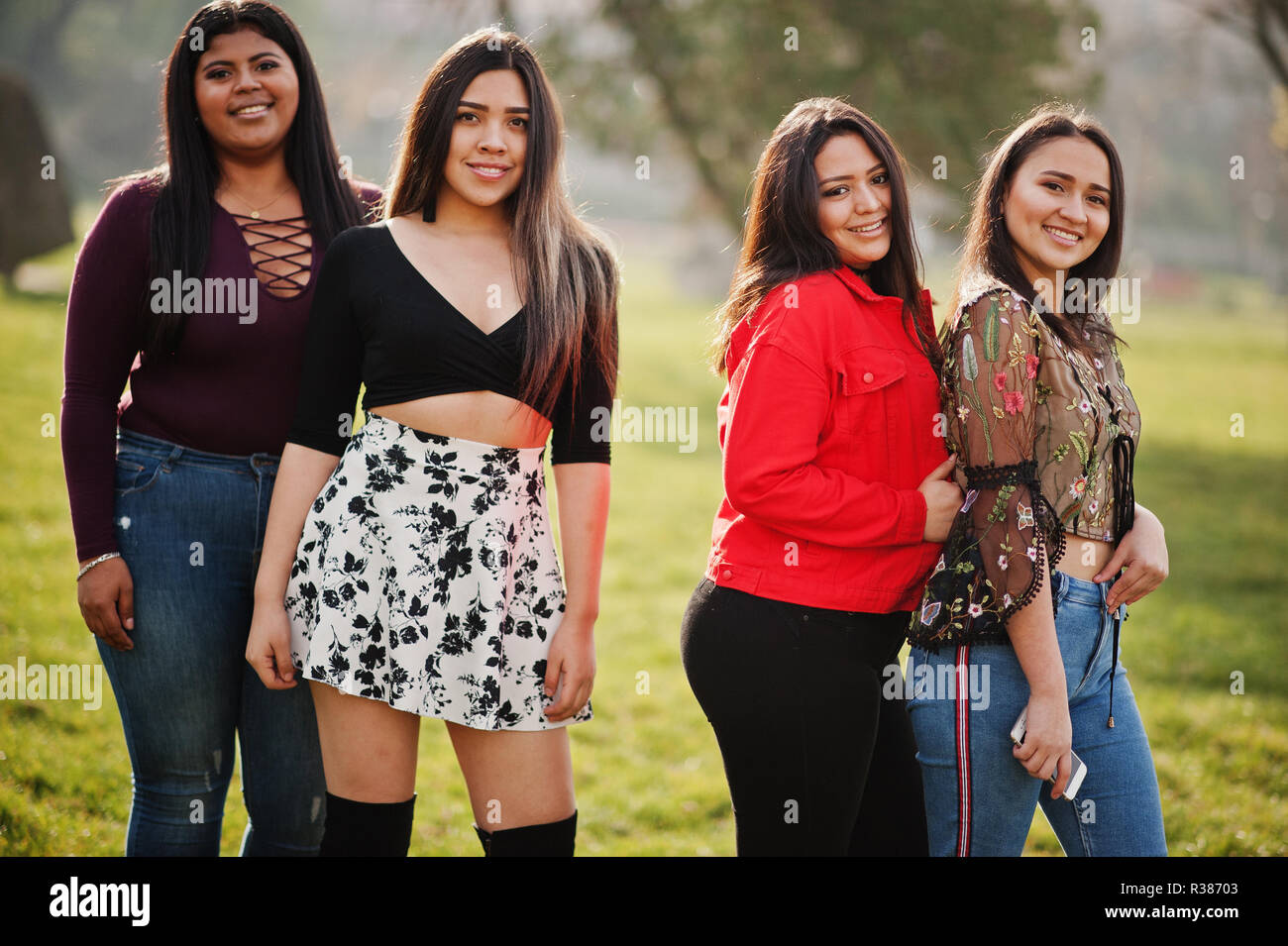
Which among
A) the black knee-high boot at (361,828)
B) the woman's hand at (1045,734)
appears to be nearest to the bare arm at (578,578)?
the black knee-high boot at (361,828)

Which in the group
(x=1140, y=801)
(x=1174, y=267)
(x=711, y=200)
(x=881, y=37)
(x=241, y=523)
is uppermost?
(x=1174, y=267)

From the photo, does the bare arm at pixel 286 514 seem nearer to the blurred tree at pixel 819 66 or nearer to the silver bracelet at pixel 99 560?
the silver bracelet at pixel 99 560

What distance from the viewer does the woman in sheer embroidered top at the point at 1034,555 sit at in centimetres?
199

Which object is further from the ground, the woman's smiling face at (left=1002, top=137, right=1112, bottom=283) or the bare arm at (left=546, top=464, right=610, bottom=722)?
the woman's smiling face at (left=1002, top=137, right=1112, bottom=283)

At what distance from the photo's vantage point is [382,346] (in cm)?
213

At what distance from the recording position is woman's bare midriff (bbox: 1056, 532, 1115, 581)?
2102mm

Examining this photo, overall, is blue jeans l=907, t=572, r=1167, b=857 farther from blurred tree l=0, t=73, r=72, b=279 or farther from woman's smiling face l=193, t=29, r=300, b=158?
blurred tree l=0, t=73, r=72, b=279

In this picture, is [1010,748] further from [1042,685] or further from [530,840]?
[530,840]

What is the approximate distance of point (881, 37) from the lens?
11148 millimetres

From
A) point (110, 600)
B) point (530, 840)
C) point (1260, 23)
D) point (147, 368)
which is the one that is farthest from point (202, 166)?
point (1260, 23)

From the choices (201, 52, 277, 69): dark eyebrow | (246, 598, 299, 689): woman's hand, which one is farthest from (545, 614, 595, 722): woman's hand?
(201, 52, 277, 69): dark eyebrow
